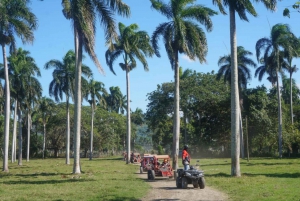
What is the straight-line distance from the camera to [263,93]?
57.8 metres

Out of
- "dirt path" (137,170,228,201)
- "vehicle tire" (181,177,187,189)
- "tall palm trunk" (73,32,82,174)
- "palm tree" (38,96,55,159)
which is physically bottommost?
"dirt path" (137,170,228,201)

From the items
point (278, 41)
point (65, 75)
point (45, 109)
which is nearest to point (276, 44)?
point (278, 41)

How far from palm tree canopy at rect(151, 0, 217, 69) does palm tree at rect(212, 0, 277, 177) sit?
7.44ft

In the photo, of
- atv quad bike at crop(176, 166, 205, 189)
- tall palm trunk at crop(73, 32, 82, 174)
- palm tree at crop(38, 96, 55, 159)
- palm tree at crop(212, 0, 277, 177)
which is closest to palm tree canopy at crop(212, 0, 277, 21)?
palm tree at crop(212, 0, 277, 177)

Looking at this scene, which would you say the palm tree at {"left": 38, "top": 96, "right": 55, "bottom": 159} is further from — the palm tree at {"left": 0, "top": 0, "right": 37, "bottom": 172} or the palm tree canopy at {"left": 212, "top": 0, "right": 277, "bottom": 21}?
the palm tree canopy at {"left": 212, "top": 0, "right": 277, "bottom": 21}

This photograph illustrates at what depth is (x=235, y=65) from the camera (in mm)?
21906

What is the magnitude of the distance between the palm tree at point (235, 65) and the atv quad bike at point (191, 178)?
5.31 metres

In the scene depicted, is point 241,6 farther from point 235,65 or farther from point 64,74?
point 64,74

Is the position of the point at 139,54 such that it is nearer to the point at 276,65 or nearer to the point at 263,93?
the point at 276,65

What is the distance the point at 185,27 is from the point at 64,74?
2291cm

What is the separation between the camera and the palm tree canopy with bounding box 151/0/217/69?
2455cm

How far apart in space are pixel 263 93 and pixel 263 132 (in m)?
5.98

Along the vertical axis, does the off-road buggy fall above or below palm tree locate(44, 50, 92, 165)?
below

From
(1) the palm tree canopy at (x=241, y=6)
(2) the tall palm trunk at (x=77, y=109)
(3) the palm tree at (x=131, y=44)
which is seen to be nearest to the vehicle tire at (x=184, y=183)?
(2) the tall palm trunk at (x=77, y=109)
